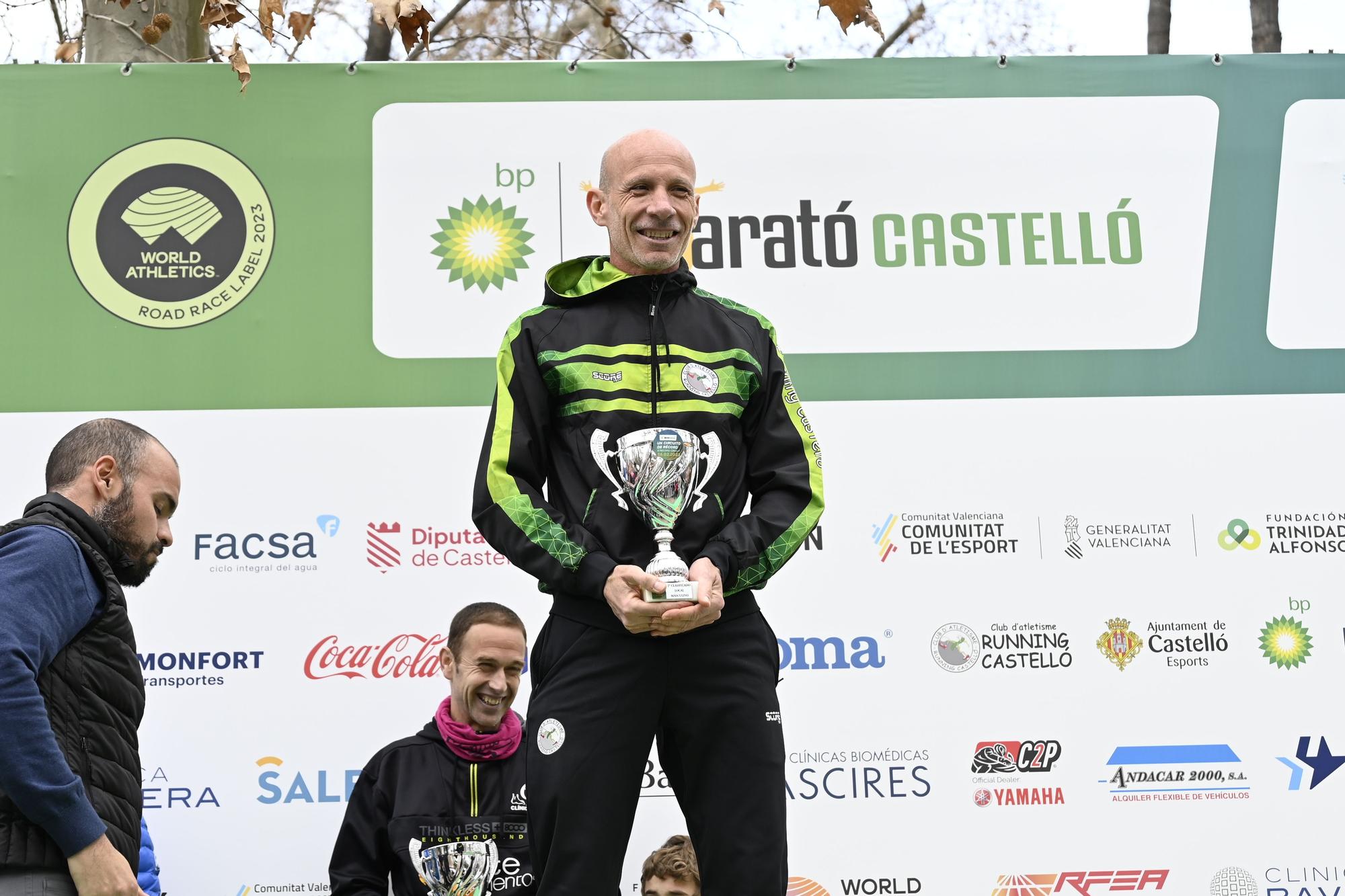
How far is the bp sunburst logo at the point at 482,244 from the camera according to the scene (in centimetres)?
357

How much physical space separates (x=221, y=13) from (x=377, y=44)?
4.07 meters

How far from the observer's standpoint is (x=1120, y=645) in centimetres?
345

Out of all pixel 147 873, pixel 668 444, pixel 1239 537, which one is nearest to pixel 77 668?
pixel 147 873

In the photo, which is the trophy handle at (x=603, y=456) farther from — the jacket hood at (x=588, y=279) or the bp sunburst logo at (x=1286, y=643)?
the bp sunburst logo at (x=1286, y=643)

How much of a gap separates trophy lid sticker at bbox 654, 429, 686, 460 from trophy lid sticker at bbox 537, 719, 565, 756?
422 millimetres

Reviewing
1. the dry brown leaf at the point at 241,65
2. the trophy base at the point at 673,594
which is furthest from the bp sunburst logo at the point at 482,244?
the trophy base at the point at 673,594

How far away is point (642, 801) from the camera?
341 centimetres

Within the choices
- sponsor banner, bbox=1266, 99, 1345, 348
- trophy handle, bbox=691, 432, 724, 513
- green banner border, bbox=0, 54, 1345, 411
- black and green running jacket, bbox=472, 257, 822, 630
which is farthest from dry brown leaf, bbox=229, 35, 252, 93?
sponsor banner, bbox=1266, 99, 1345, 348

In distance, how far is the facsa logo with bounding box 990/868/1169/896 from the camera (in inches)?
131

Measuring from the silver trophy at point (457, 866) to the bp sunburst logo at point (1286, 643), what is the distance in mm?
2229

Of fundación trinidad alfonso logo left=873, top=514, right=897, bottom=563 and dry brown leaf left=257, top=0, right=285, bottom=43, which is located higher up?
dry brown leaf left=257, top=0, right=285, bottom=43

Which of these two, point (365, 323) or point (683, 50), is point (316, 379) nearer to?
point (365, 323)

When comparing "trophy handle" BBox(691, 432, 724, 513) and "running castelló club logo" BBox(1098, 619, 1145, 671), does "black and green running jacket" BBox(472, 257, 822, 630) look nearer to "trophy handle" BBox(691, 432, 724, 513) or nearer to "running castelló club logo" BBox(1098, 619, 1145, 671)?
"trophy handle" BBox(691, 432, 724, 513)

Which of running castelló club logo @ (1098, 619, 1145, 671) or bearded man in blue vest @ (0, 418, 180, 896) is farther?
running castelló club logo @ (1098, 619, 1145, 671)
